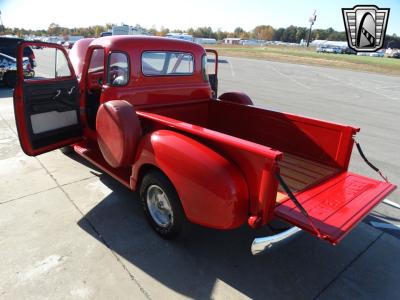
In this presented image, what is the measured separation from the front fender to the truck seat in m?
0.33

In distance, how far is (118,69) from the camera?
3932 millimetres

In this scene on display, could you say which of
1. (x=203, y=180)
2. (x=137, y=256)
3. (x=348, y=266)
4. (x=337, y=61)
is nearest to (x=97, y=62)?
(x=137, y=256)

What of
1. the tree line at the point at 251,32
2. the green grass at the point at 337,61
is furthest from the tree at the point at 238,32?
the green grass at the point at 337,61

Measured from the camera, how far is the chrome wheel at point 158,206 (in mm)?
3156

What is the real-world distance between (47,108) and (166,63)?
5.38ft

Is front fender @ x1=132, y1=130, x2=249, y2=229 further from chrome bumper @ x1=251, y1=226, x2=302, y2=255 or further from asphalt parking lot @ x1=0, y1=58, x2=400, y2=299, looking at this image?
asphalt parking lot @ x1=0, y1=58, x2=400, y2=299

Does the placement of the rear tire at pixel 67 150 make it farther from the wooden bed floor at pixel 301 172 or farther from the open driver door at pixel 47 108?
the wooden bed floor at pixel 301 172

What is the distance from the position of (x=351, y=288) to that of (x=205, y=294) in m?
1.27

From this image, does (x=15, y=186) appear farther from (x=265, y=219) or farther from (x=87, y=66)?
(x=265, y=219)

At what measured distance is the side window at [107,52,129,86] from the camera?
3.80 m

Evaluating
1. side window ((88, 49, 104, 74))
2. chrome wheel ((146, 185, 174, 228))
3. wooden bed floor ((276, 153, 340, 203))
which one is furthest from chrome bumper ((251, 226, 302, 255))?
side window ((88, 49, 104, 74))

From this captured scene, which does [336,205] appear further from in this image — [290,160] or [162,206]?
[162,206]

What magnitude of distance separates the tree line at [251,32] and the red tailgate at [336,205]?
106952 mm

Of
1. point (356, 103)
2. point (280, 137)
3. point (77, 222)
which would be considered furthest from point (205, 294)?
point (356, 103)
